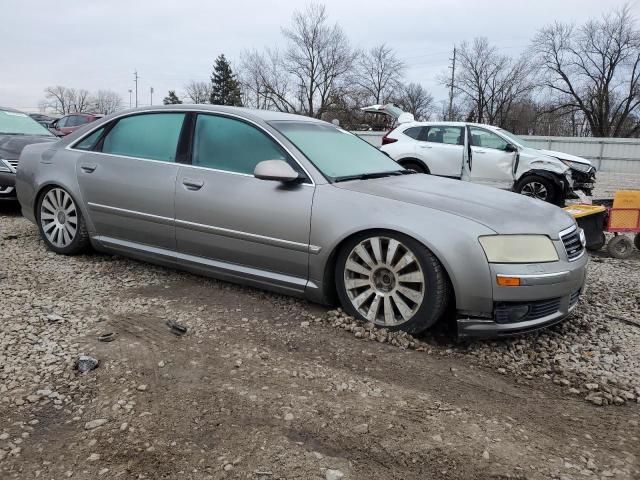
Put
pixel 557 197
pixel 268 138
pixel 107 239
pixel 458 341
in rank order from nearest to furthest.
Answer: pixel 458 341 → pixel 268 138 → pixel 107 239 → pixel 557 197

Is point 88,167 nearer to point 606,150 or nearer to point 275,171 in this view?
point 275,171

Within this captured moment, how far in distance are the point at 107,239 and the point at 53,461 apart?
2.72m

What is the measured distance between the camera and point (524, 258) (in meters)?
3.18

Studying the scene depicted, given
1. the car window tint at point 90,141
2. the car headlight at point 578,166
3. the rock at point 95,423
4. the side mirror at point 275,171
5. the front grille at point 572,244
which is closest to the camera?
the rock at point 95,423

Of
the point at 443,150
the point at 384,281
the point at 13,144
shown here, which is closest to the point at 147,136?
the point at 384,281

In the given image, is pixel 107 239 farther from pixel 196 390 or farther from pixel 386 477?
pixel 386 477

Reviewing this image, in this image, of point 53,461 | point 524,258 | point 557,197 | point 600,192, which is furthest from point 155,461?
point 600,192

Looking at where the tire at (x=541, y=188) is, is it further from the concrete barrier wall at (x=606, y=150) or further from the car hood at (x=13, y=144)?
the concrete barrier wall at (x=606, y=150)

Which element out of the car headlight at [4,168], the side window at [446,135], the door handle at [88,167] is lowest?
the car headlight at [4,168]

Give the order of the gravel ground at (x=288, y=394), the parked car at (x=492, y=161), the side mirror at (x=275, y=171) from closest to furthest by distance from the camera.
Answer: the gravel ground at (x=288, y=394)
the side mirror at (x=275, y=171)
the parked car at (x=492, y=161)

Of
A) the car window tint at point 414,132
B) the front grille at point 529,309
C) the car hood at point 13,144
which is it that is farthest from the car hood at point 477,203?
the car window tint at point 414,132

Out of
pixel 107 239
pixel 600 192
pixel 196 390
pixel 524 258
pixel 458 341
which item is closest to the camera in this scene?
pixel 196 390

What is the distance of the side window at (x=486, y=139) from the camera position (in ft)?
33.5

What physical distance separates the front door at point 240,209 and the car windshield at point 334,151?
196 millimetres
